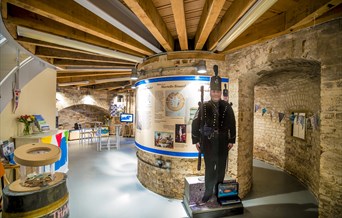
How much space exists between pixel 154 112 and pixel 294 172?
4.19 meters

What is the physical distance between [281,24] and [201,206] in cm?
310

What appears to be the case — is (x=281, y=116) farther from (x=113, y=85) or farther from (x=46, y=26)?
(x=113, y=85)

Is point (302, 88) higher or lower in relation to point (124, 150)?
higher

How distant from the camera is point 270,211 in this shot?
10.3 ft

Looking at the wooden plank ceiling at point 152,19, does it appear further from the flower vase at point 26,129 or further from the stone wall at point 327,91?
the flower vase at point 26,129

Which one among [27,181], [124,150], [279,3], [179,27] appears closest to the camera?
[27,181]

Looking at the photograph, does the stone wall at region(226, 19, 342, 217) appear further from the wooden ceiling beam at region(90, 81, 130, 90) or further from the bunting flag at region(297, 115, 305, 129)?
the wooden ceiling beam at region(90, 81, 130, 90)

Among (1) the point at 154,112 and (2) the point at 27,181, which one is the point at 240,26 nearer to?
(1) the point at 154,112

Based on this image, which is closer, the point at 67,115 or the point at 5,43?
the point at 5,43

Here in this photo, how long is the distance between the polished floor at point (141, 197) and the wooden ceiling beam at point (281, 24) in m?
3.02

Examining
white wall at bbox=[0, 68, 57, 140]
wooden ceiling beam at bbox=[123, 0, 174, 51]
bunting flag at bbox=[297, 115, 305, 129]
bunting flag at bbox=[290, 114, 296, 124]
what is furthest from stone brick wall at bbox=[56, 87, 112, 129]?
bunting flag at bbox=[297, 115, 305, 129]

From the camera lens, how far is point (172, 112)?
3463mm

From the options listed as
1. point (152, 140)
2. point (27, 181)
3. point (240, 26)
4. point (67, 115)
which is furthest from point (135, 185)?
point (67, 115)

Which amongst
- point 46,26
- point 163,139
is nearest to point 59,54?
point 46,26
